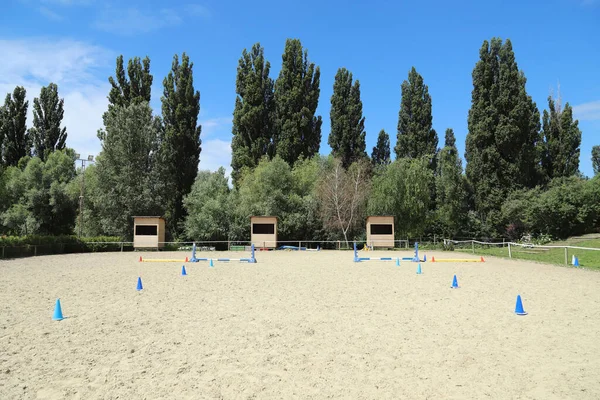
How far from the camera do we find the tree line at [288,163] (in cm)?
4078

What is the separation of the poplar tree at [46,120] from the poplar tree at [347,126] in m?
30.2

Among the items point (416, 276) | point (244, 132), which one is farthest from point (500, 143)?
point (416, 276)

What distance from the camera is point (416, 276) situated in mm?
14727

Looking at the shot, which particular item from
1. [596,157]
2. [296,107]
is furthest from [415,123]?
[596,157]

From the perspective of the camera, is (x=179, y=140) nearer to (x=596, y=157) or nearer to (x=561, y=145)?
(x=561, y=145)

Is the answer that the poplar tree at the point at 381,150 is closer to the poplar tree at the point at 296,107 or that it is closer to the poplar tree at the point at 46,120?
the poplar tree at the point at 296,107

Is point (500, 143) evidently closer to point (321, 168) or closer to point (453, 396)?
point (321, 168)

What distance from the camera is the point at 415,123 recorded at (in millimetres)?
44688

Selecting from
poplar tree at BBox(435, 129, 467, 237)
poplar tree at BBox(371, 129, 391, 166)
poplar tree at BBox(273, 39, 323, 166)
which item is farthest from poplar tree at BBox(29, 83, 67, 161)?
poplar tree at BBox(435, 129, 467, 237)

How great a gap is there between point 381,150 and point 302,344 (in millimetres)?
47424

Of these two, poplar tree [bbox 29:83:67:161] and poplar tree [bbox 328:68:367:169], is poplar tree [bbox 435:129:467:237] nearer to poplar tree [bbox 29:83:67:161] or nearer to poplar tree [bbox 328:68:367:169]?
poplar tree [bbox 328:68:367:169]

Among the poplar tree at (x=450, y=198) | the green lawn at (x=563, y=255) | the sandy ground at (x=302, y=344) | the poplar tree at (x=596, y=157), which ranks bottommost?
the sandy ground at (x=302, y=344)

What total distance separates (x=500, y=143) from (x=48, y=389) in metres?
42.3

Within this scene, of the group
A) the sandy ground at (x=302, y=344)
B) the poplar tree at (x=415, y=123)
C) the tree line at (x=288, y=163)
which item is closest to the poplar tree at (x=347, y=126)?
the tree line at (x=288, y=163)
